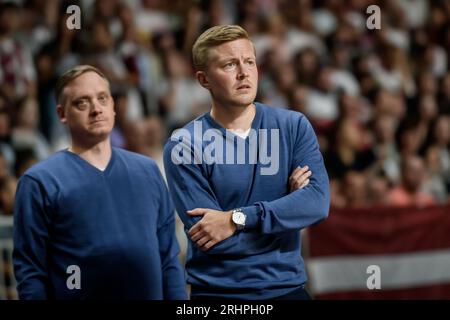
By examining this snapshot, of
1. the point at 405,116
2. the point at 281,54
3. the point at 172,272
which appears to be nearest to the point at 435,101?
the point at 405,116

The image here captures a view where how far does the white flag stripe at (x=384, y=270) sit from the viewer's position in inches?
203

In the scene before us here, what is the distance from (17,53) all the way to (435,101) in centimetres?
335

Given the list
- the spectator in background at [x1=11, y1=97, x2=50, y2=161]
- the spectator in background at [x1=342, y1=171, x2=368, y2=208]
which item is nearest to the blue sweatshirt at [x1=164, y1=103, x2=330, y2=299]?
the spectator in background at [x1=11, y1=97, x2=50, y2=161]

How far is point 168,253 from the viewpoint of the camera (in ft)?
10.3

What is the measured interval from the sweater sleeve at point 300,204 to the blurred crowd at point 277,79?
2.64 m

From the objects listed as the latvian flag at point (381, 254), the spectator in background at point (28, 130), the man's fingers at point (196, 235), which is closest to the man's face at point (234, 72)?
the man's fingers at point (196, 235)

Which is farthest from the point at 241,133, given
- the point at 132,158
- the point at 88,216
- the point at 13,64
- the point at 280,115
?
the point at 13,64

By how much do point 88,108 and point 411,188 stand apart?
364 centimetres

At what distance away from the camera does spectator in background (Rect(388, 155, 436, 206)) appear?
6.08 meters

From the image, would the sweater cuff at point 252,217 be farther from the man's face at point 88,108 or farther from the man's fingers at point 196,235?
the man's face at point 88,108

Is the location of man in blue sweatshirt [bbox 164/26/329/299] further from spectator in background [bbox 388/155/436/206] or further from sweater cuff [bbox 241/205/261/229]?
spectator in background [bbox 388/155/436/206]

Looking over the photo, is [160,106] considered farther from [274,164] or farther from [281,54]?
[274,164]

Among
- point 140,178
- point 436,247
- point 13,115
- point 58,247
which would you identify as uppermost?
point 13,115

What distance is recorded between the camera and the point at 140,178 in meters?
3.08
